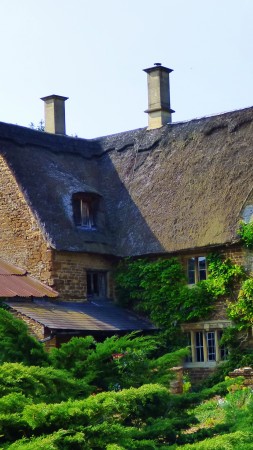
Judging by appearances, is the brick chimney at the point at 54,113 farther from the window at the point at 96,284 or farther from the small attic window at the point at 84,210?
the window at the point at 96,284

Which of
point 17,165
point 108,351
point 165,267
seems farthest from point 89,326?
point 108,351

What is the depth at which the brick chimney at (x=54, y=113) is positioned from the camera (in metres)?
31.9

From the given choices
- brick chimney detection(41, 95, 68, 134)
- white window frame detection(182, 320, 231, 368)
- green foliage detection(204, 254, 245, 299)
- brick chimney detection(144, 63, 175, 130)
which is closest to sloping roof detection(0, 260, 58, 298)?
white window frame detection(182, 320, 231, 368)

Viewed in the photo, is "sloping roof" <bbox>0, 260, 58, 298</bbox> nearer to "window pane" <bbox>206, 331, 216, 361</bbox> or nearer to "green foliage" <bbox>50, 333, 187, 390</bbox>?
"window pane" <bbox>206, 331, 216, 361</bbox>

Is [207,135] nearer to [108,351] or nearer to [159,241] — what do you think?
[159,241]

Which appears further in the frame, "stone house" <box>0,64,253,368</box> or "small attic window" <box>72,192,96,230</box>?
"small attic window" <box>72,192,96,230</box>

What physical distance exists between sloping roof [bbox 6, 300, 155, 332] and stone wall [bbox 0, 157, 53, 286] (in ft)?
4.47

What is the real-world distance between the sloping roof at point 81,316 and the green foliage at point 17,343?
11.8 meters

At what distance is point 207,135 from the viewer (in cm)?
2805

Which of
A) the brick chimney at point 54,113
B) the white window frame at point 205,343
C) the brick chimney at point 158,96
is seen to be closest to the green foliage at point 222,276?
the white window frame at point 205,343

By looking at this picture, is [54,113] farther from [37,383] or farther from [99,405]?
[99,405]

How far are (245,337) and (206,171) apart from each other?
566 cm

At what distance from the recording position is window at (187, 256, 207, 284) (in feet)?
84.0

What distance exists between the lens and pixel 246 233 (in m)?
24.2
